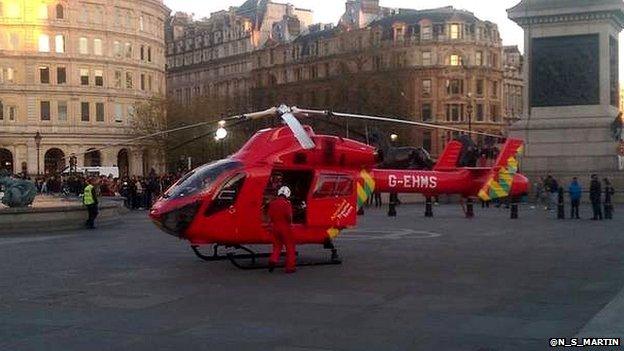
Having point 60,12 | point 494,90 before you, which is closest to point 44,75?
point 60,12

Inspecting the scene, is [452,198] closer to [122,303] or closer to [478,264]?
[478,264]

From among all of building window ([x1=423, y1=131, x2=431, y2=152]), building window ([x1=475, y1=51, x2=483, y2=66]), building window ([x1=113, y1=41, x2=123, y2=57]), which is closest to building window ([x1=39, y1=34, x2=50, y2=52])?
building window ([x1=113, y1=41, x2=123, y2=57])

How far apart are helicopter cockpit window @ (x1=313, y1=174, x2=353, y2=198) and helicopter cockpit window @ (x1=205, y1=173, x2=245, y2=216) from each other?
1608 millimetres

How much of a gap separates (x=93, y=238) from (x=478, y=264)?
39.0 ft

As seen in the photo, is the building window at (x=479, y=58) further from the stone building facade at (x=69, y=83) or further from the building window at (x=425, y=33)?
the stone building facade at (x=69, y=83)

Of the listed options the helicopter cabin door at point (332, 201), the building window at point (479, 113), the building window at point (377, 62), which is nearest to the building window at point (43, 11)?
the building window at point (377, 62)

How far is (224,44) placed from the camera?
392 feet

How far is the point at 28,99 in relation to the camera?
80.9 m

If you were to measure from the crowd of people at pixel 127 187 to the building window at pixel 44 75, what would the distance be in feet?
84.3

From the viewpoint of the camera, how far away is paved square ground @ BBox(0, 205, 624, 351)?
29.8 ft

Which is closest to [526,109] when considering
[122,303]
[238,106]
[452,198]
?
[452,198]

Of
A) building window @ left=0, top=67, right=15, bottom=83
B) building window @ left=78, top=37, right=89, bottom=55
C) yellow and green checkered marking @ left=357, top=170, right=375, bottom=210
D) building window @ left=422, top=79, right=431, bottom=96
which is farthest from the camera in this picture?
building window @ left=422, top=79, right=431, bottom=96

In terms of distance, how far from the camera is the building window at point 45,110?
268ft

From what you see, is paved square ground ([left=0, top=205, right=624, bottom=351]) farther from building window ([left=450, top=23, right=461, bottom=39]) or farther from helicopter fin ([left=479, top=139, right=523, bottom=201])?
building window ([left=450, top=23, right=461, bottom=39])
